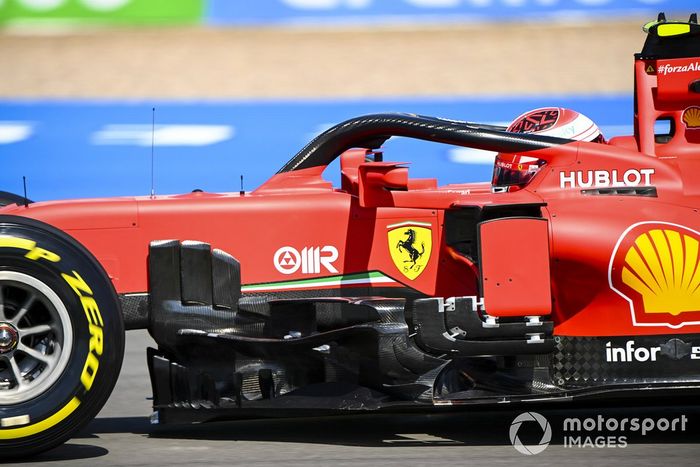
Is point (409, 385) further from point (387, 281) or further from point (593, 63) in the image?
point (593, 63)

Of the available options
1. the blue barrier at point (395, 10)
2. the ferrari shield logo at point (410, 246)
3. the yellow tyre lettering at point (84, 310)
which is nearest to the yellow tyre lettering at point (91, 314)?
the yellow tyre lettering at point (84, 310)

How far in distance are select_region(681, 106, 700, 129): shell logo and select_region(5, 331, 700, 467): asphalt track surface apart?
4.51 ft

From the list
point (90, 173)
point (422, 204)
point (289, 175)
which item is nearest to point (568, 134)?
point (422, 204)

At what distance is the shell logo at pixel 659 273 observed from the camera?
16.3 ft

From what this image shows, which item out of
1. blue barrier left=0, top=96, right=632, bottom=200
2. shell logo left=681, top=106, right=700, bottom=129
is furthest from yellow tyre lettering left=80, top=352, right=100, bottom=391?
blue barrier left=0, top=96, right=632, bottom=200

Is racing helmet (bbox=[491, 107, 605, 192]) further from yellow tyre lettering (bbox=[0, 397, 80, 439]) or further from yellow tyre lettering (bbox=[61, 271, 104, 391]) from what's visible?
yellow tyre lettering (bbox=[0, 397, 80, 439])

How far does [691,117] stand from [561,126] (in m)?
0.64

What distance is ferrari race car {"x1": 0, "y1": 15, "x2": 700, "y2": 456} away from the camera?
4.80m

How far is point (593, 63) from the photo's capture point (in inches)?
661

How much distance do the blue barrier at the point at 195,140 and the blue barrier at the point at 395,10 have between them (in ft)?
12.4

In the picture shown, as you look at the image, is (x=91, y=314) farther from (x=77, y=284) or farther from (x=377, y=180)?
(x=377, y=180)

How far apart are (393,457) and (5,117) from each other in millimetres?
10753

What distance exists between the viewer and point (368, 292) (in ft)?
17.4

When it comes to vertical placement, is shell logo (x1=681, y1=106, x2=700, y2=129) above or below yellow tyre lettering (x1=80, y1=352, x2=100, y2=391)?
above
